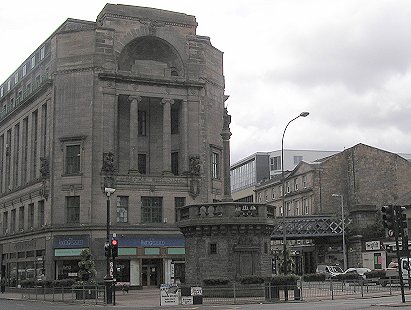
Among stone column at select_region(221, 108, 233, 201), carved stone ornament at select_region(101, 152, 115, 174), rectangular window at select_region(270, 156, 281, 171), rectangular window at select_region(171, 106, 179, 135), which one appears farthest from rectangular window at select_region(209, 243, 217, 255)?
rectangular window at select_region(270, 156, 281, 171)

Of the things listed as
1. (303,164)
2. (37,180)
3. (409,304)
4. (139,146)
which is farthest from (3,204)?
(409,304)

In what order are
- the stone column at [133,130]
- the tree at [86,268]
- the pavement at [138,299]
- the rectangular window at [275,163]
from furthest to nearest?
the rectangular window at [275,163]
the stone column at [133,130]
the tree at [86,268]
the pavement at [138,299]

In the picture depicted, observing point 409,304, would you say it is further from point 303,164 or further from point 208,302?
point 303,164

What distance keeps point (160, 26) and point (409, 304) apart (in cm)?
4443

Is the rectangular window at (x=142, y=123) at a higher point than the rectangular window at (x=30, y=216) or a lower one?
higher

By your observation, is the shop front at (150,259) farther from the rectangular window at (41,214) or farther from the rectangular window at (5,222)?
the rectangular window at (5,222)

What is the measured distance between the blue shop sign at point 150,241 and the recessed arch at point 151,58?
624 inches

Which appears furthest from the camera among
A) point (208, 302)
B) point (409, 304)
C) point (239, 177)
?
point (239, 177)

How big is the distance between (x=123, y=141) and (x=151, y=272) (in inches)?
515

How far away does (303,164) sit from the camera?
9906 centimetres

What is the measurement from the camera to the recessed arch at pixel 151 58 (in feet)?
212

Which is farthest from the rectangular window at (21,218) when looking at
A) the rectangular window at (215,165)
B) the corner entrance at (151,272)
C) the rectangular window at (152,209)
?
the rectangular window at (215,165)

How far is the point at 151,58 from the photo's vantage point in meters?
66.8

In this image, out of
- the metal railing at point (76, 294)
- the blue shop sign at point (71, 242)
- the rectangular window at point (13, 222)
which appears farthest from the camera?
the rectangular window at point (13, 222)
